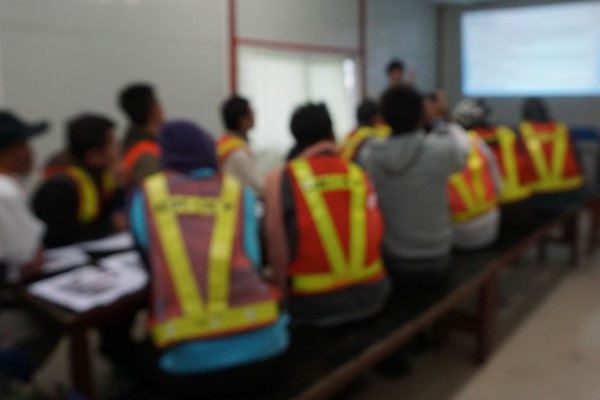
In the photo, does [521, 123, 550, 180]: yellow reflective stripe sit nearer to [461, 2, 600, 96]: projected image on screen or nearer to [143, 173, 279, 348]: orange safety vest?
[143, 173, 279, 348]: orange safety vest

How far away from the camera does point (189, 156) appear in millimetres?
1725

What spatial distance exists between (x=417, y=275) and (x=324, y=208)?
0.71 metres

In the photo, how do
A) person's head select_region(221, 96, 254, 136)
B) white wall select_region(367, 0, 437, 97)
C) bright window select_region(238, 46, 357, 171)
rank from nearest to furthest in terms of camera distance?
person's head select_region(221, 96, 254, 136), bright window select_region(238, 46, 357, 171), white wall select_region(367, 0, 437, 97)

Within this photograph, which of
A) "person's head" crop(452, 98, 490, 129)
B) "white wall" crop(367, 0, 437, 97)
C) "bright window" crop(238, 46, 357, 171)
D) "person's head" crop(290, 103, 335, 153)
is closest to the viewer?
"person's head" crop(290, 103, 335, 153)

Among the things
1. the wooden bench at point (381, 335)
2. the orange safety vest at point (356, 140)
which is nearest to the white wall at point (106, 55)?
the orange safety vest at point (356, 140)

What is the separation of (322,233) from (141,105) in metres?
1.36

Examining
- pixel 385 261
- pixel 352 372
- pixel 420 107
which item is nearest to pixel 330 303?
pixel 352 372

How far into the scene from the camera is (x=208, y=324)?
159 cm

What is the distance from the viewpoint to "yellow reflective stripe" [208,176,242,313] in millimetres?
1601

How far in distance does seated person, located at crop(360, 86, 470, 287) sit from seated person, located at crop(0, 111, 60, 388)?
1.27 m

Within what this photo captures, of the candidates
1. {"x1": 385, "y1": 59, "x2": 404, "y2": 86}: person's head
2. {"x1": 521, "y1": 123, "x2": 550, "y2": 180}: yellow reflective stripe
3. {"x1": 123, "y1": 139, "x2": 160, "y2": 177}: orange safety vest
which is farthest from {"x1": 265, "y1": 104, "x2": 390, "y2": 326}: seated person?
{"x1": 385, "y1": 59, "x2": 404, "y2": 86}: person's head

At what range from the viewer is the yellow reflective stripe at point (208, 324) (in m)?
1.58

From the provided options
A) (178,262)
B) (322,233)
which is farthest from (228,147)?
(178,262)

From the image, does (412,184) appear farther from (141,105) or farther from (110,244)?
(141,105)
